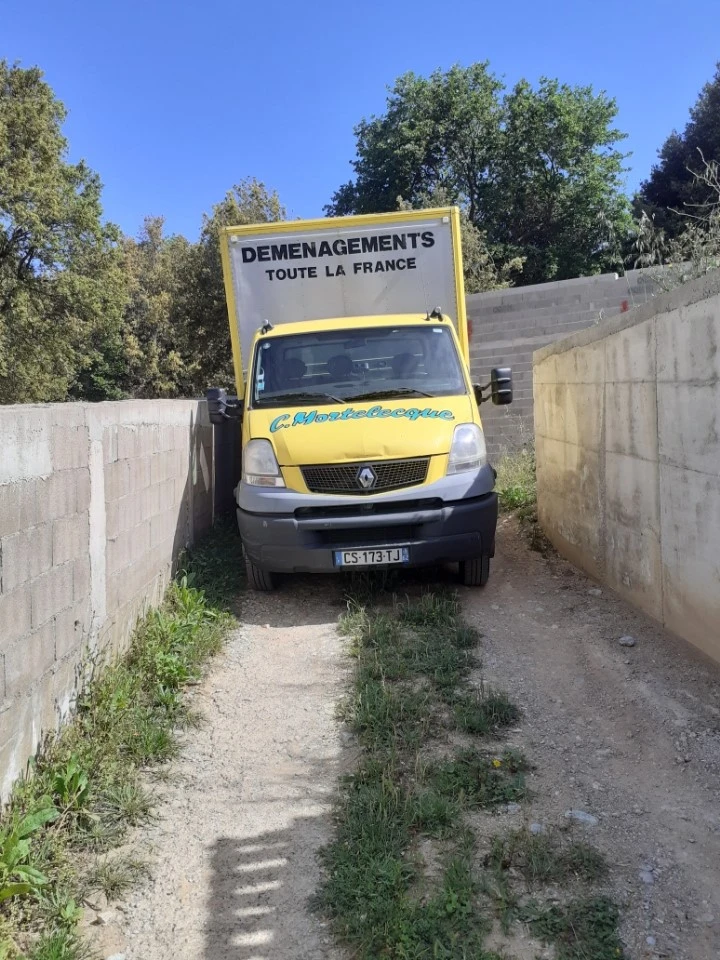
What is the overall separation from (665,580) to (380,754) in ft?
7.11

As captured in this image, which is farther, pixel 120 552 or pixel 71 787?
pixel 120 552

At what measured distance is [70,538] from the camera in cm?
378

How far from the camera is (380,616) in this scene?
18.0 ft

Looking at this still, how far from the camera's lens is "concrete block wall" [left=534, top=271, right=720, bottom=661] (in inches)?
160

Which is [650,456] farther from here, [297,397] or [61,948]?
[61,948]

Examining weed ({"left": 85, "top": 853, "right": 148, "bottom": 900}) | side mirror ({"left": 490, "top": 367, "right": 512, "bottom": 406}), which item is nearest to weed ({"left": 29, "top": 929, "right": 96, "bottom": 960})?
weed ({"left": 85, "top": 853, "right": 148, "bottom": 900})

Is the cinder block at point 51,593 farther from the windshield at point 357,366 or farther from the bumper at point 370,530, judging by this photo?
the windshield at point 357,366

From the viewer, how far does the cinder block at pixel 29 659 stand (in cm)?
306

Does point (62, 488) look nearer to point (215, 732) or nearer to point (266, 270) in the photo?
point (215, 732)

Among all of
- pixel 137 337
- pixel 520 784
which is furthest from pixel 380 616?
pixel 137 337

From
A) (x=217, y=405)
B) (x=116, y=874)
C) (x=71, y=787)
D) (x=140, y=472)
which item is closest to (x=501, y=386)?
(x=217, y=405)

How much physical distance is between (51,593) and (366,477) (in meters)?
2.59

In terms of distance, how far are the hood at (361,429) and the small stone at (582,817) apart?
9.71 feet

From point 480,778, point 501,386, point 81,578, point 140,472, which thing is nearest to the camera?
point 480,778
